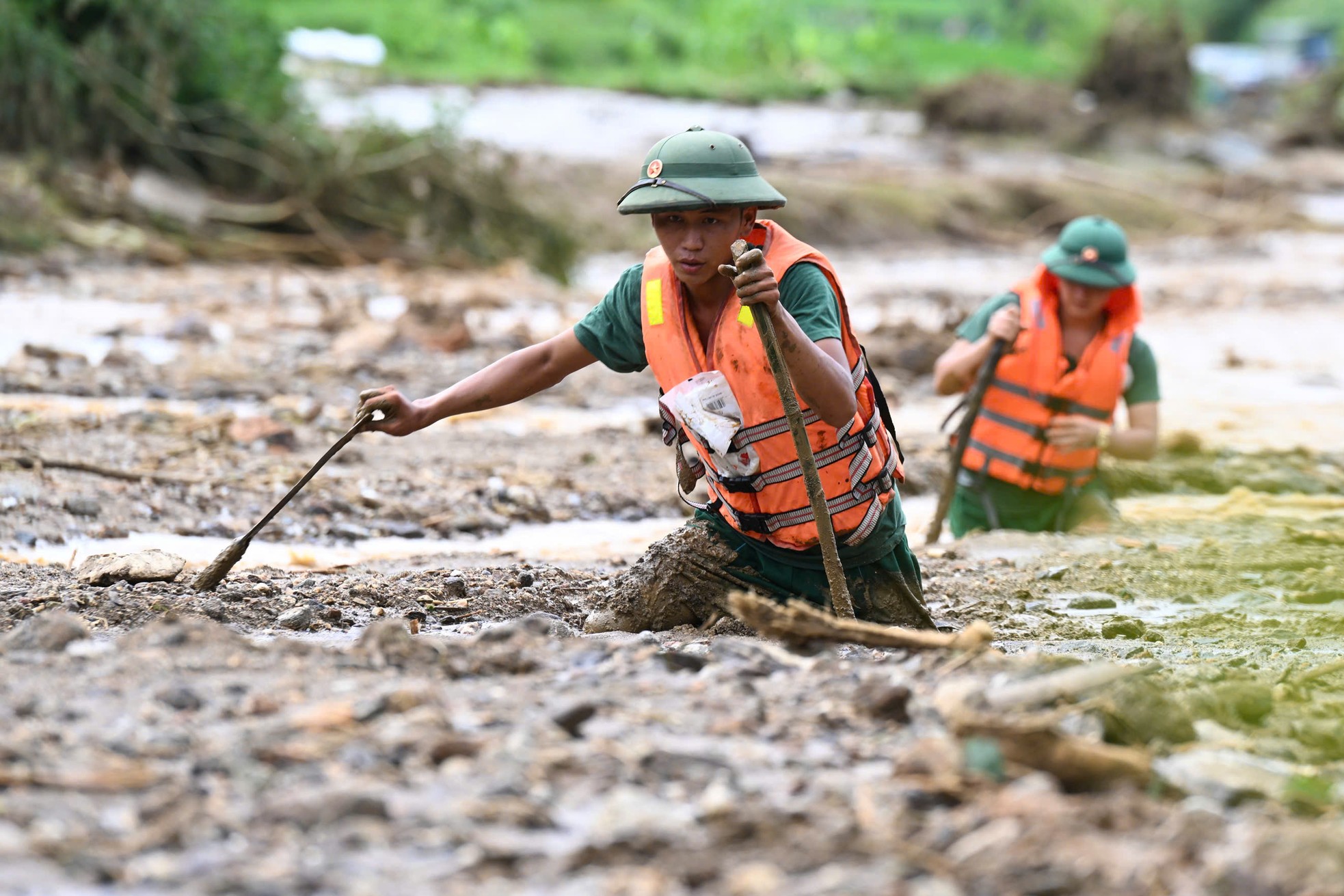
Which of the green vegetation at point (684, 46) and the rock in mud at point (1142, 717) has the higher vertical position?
the green vegetation at point (684, 46)

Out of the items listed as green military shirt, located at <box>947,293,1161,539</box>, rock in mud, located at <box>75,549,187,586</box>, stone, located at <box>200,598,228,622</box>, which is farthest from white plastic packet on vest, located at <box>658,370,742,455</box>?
green military shirt, located at <box>947,293,1161,539</box>

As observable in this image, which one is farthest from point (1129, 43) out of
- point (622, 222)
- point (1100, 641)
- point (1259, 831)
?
point (1259, 831)

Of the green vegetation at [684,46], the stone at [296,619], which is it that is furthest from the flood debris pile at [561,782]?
the green vegetation at [684,46]

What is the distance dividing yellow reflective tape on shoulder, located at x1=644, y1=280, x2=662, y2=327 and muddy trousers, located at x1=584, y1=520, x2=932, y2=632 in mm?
712

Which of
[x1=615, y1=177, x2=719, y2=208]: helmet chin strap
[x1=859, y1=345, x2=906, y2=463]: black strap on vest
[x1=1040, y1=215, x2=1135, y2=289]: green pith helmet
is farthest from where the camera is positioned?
[x1=1040, y1=215, x2=1135, y2=289]: green pith helmet

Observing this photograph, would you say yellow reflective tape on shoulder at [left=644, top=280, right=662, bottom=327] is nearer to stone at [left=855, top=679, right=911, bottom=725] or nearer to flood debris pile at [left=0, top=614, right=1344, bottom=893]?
flood debris pile at [left=0, top=614, right=1344, bottom=893]

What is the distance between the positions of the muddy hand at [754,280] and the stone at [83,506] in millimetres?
3264

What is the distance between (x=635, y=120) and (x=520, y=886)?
79.2ft

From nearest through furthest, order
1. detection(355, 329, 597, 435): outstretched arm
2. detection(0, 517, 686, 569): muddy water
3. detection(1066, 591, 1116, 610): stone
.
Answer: detection(355, 329, 597, 435): outstretched arm, detection(1066, 591, 1116, 610): stone, detection(0, 517, 686, 569): muddy water

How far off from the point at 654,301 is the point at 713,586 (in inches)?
34.5

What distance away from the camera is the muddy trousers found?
14.0ft

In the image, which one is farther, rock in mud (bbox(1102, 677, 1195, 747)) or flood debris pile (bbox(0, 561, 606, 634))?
flood debris pile (bbox(0, 561, 606, 634))

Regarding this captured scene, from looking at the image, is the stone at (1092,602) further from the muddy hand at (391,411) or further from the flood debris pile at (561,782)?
the muddy hand at (391,411)

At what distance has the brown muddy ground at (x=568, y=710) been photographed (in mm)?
2316
